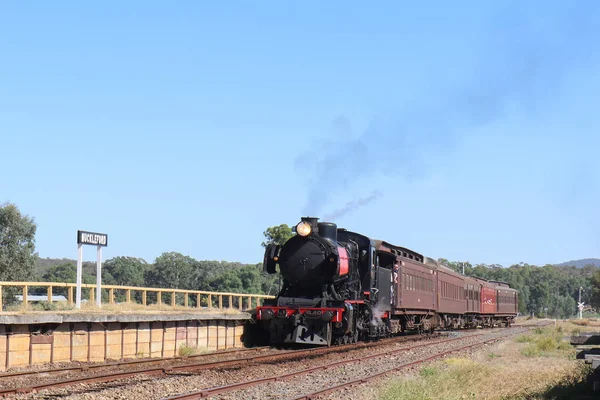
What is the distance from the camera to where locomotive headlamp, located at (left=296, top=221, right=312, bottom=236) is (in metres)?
23.8

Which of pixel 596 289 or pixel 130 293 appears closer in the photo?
pixel 130 293

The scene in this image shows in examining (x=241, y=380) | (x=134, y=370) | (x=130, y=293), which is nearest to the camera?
(x=241, y=380)

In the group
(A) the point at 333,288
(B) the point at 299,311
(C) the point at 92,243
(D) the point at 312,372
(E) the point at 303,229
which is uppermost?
(E) the point at 303,229

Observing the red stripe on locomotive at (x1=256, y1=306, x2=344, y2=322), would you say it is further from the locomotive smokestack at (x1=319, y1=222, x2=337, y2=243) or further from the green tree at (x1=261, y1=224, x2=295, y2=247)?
the green tree at (x1=261, y1=224, x2=295, y2=247)

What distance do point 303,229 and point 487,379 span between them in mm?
9146

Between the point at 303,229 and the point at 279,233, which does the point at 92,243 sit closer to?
the point at 303,229

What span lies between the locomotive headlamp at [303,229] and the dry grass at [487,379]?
20.1ft

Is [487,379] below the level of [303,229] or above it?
below

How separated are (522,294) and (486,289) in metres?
94.7

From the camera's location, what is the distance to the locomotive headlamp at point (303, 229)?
2375 cm

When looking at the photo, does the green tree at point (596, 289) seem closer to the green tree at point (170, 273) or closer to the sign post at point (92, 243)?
the green tree at point (170, 273)

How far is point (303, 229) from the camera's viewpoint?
2381 centimetres

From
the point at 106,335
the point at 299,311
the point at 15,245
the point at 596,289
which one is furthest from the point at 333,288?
the point at 596,289

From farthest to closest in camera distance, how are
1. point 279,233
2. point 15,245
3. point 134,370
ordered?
point 279,233, point 15,245, point 134,370
